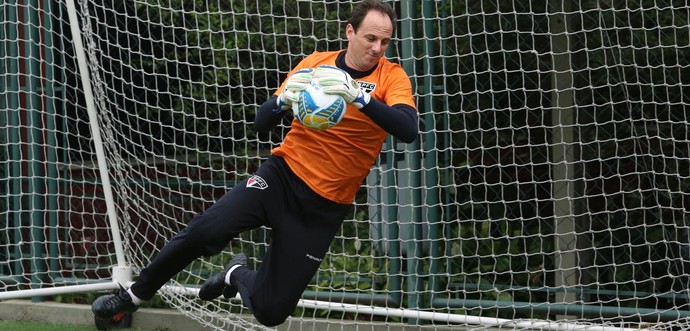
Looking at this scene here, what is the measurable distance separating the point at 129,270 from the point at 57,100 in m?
1.75

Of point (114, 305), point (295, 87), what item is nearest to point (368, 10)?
point (295, 87)

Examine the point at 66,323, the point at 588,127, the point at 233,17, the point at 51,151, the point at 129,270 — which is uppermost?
the point at 233,17

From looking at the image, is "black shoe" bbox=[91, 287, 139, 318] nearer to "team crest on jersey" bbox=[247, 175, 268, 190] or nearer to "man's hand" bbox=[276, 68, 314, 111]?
"team crest on jersey" bbox=[247, 175, 268, 190]

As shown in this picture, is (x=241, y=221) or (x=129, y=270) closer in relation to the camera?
(x=241, y=221)

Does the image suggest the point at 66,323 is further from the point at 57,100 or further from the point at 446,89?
the point at 446,89

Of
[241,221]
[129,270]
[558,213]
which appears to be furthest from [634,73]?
[129,270]

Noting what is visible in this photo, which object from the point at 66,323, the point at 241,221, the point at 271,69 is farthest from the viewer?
the point at 66,323

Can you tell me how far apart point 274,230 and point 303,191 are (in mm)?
236

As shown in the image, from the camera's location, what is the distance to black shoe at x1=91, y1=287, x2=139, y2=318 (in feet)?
17.3

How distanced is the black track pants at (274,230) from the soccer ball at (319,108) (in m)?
0.64

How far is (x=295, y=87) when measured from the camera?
4344 mm

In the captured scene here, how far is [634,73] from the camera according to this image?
6.10m

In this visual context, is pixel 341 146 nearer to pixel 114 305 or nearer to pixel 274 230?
pixel 274 230

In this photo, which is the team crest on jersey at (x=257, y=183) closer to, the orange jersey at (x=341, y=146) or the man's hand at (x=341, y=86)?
the orange jersey at (x=341, y=146)
